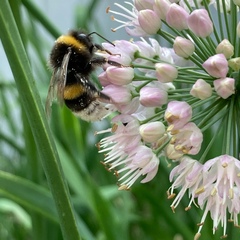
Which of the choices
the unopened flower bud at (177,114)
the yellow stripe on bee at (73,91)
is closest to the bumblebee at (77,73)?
the yellow stripe on bee at (73,91)

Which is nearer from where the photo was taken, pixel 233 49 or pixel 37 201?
pixel 233 49

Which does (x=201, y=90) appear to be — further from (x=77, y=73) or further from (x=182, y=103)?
(x=77, y=73)

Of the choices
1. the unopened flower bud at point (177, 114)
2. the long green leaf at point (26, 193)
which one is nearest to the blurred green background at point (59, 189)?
the long green leaf at point (26, 193)

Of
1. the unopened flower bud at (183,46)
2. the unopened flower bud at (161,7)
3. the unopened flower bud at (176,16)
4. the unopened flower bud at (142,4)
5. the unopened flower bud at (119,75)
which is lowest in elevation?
the unopened flower bud at (183,46)

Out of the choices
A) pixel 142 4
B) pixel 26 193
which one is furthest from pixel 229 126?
pixel 26 193

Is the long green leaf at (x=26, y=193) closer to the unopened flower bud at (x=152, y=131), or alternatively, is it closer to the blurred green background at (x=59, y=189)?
the blurred green background at (x=59, y=189)

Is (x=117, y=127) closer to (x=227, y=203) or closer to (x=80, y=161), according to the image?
(x=227, y=203)

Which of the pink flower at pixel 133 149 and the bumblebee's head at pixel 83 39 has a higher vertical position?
the bumblebee's head at pixel 83 39

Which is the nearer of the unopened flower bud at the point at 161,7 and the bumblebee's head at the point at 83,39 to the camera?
the unopened flower bud at the point at 161,7

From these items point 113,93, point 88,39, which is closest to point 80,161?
point 88,39
